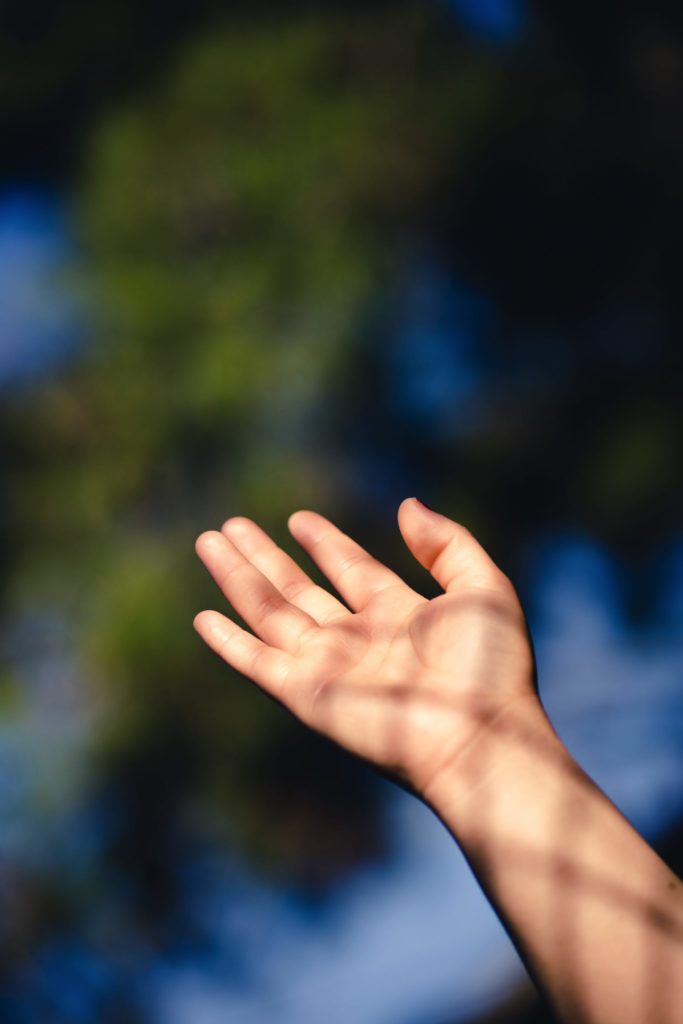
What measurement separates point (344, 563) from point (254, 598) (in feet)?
0.48

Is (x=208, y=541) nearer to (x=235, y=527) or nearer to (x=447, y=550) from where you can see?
(x=235, y=527)

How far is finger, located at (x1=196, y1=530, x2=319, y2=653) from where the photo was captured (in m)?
1.22

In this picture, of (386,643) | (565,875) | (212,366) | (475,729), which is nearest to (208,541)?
(386,643)

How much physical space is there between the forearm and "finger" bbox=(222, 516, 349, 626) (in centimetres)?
32

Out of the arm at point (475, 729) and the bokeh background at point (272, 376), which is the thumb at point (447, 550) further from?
the bokeh background at point (272, 376)

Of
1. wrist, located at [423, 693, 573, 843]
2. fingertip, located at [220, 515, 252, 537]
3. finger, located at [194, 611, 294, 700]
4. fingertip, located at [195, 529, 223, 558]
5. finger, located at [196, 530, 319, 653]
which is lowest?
wrist, located at [423, 693, 573, 843]

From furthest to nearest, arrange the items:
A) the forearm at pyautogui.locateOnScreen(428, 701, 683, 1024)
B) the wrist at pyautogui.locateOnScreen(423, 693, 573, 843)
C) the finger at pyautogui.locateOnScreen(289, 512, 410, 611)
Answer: the finger at pyautogui.locateOnScreen(289, 512, 410, 611)
the wrist at pyautogui.locateOnScreen(423, 693, 573, 843)
the forearm at pyautogui.locateOnScreen(428, 701, 683, 1024)

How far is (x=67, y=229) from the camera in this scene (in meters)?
2.88

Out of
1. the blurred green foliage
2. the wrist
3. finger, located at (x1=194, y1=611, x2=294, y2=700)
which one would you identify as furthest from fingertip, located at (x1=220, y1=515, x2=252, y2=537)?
the blurred green foliage

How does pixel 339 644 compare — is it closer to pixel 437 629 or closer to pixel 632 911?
pixel 437 629

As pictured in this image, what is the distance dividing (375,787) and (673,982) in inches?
83.6

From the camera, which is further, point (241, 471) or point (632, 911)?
point (241, 471)

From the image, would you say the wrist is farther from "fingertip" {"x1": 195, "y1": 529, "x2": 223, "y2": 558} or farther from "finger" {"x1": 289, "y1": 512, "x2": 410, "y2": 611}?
"fingertip" {"x1": 195, "y1": 529, "x2": 223, "y2": 558}

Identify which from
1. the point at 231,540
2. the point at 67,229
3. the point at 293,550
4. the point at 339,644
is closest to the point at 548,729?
the point at 339,644
